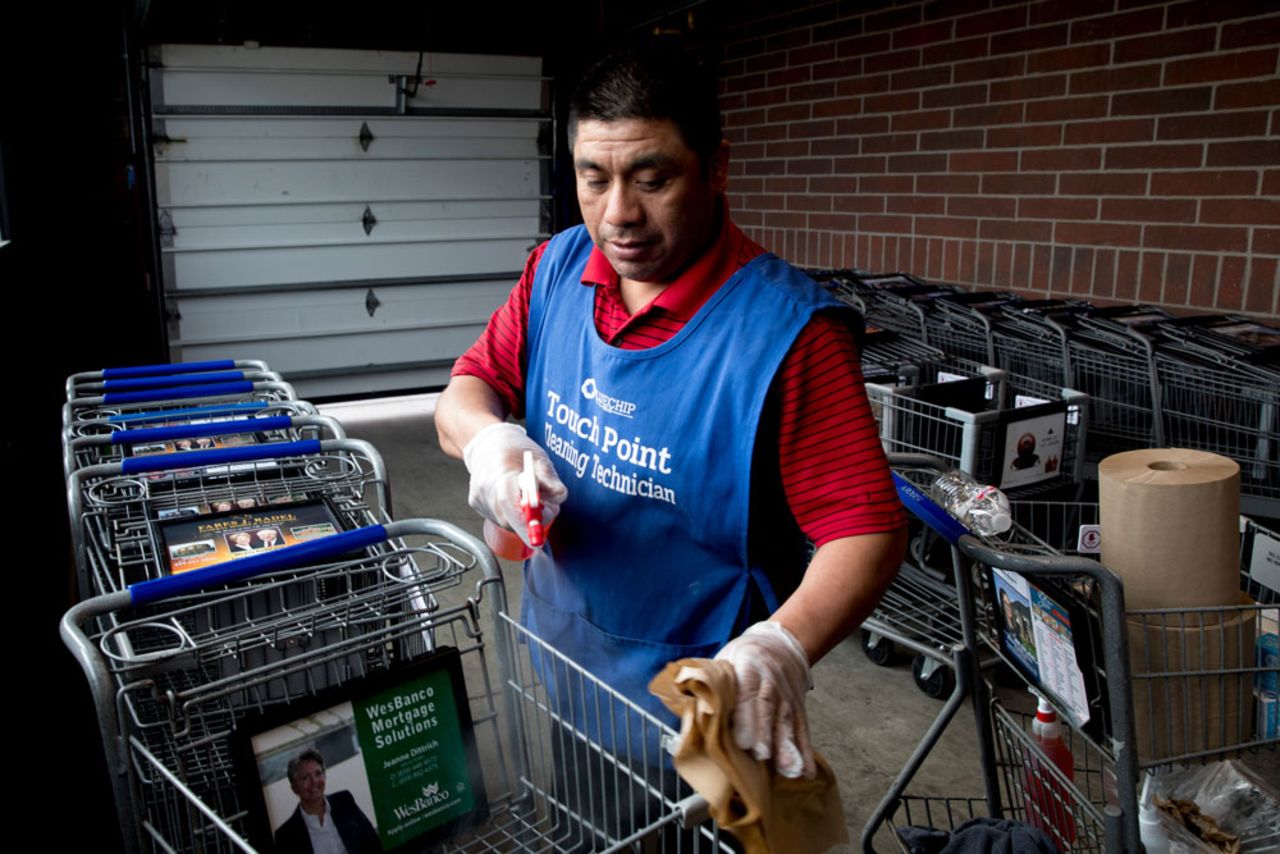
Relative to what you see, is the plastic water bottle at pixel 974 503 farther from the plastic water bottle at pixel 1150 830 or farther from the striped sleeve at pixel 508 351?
the striped sleeve at pixel 508 351

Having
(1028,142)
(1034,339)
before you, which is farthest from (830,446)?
(1028,142)

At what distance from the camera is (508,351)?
82.7 inches

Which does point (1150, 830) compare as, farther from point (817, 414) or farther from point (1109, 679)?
point (817, 414)

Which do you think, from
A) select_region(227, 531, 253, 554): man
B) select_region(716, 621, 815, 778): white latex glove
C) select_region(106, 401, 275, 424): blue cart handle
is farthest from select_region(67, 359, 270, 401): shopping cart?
select_region(716, 621, 815, 778): white latex glove

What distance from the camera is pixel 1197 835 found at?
2.23 meters

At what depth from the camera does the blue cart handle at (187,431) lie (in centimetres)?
273

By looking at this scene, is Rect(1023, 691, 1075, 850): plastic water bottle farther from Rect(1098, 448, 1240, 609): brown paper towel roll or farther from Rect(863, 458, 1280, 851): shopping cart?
Rect(1098, 448, 1240, 609): brown paper towel roll

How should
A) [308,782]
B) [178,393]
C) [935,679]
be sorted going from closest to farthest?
1. [308,782]
2. [178,393]
3. [935,679]

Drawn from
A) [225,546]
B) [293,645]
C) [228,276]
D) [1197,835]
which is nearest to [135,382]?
[225,546]

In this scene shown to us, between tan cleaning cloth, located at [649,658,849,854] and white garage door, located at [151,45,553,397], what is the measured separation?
7149 millimetres

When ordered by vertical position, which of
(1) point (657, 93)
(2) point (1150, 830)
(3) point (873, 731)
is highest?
(1) point (657, 93)

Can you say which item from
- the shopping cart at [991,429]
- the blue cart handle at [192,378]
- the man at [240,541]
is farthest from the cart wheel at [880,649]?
the man at [240,541]

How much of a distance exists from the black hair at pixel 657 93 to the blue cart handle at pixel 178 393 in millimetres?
2161

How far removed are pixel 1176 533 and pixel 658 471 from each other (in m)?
1.09
